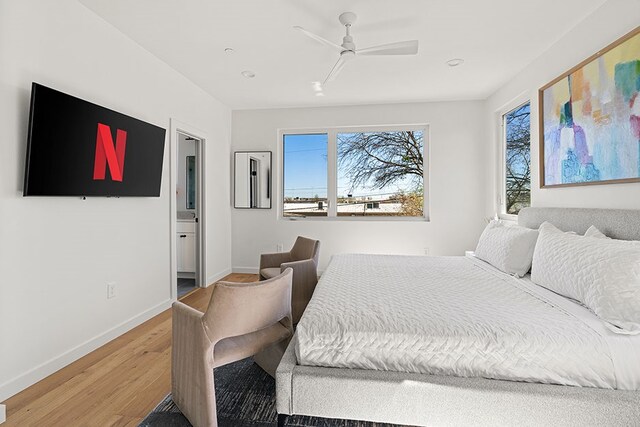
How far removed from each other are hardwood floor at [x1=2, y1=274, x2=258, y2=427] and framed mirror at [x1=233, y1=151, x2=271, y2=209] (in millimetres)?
2665

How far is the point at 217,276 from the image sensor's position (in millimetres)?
4691

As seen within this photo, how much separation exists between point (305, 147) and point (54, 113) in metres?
3.39

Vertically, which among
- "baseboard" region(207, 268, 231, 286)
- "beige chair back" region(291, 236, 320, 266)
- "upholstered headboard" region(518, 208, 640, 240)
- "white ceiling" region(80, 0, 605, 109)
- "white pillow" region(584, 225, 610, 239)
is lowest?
"baseboard" region(207, 268, 231, 286)

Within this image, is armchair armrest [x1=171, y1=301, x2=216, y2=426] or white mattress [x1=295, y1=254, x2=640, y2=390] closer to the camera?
white mattress [x1=295, y1=254, x2=640, y2=390]

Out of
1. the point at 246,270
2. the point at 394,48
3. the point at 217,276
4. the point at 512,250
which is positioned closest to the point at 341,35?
the point at 394,48

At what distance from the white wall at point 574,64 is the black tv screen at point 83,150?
3.67 meters

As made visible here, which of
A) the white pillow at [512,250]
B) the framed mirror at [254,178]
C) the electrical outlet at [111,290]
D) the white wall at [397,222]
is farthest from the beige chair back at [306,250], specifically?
the electrical outlet at [111,290]

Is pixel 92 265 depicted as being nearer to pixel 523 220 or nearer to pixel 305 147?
pixel 305 147

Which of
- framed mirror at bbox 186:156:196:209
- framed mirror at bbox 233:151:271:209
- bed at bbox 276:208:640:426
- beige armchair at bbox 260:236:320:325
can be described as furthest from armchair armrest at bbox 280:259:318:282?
framed mirror at bbox 186:156:196:209

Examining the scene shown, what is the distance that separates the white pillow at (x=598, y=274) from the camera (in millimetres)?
1531

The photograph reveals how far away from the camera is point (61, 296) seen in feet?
7.47

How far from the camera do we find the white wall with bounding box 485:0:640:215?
214 centimetres

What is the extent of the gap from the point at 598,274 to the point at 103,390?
2899mm

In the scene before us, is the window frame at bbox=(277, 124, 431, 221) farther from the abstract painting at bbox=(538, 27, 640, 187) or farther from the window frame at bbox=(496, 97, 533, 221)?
the abstract painting at bbox=(538, 27, 640, 187)
